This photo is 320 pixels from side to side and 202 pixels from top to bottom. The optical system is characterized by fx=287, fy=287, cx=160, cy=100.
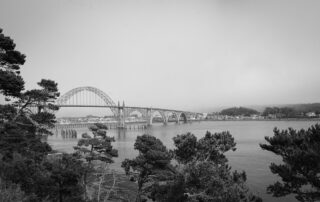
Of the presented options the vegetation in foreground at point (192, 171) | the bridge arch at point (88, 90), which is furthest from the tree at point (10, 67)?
the bridge arch at point (88, 90)

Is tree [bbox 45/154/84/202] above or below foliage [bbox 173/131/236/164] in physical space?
below

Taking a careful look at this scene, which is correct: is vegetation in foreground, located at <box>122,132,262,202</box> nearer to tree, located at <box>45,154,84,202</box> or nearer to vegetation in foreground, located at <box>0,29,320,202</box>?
vegetation in foreground, located at <box>0,29,320,202</box>

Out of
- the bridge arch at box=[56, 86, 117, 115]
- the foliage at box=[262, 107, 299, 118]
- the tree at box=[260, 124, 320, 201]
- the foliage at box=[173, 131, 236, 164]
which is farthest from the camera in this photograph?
the foliage at box=[262, 107, 299, 118]

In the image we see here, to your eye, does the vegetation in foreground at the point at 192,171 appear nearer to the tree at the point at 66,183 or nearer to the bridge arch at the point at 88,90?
the tree at the point at 66,183

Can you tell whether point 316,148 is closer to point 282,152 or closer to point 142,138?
point 282,152

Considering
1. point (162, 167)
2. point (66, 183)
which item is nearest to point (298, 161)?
point (162, 167)

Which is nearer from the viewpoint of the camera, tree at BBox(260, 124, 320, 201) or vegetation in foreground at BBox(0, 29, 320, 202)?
vegetation in foreground at BBox(0, 29, 320, 202)

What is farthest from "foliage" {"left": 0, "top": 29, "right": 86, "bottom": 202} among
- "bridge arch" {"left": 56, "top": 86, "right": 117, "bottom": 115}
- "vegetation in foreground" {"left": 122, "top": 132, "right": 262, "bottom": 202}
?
"bridge arch" {"left": 56, "top": 86, "right": 117, "bottom": 115}

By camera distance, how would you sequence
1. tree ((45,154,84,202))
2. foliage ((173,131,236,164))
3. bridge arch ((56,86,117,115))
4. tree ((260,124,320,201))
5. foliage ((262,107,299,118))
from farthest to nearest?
foliage ((262,107,299,118)), bridge arch ((56,86,117,115)), foliage ((173,131,236,164)), tree ((45,154,84,202)), tree ((260,124,320,201))

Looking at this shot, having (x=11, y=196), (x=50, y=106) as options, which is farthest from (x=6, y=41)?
(x=11, y=196)
